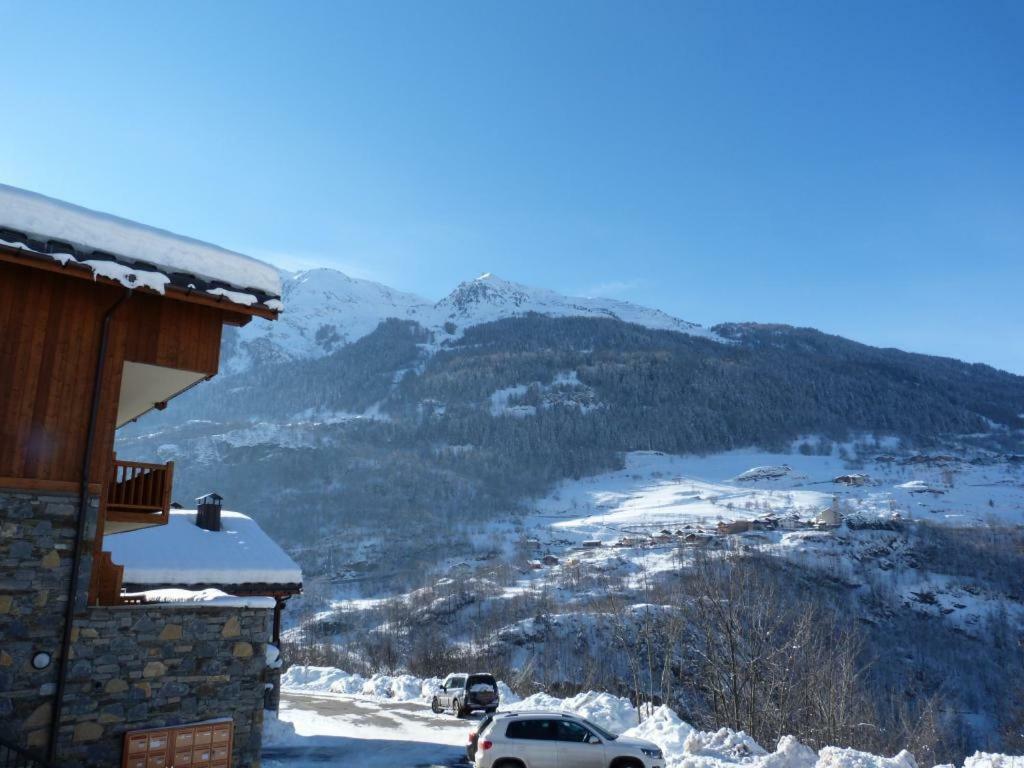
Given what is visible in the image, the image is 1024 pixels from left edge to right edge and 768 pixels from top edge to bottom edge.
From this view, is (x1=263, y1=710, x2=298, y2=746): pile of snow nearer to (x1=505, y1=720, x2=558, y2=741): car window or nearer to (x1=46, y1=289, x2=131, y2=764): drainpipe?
(x1=505, y1=720, x2=558, y2=741): car window

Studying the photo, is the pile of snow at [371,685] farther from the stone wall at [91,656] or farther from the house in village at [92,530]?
the house in village at [92,530]

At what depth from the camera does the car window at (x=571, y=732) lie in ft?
50.0

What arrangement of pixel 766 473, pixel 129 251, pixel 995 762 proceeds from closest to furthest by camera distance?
pixel 129 251 → pixel 995 762 → pixel 766 473

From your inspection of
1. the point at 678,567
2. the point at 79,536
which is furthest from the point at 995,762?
the point at 678,567

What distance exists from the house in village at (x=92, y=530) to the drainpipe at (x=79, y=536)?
0.02 m

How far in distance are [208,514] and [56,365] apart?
1429cm

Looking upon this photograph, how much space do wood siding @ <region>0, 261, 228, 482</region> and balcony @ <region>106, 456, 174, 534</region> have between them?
5.23 feet

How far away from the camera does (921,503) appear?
437ft

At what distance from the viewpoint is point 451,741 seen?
2219 cm

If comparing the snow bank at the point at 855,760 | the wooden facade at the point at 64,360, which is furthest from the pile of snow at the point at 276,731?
the snow bank at the point at 855,760

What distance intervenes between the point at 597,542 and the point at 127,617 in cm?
10891

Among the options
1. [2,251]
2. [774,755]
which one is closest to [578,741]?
[774,755]

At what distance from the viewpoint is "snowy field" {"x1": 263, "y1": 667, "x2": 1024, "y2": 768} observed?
16.2 meters

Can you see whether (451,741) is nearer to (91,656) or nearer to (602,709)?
(602,709)
